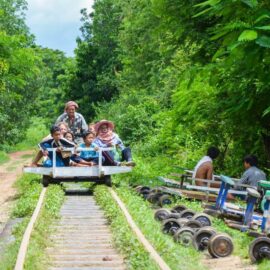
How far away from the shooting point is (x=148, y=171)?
19500 millimetres

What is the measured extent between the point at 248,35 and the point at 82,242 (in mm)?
4127

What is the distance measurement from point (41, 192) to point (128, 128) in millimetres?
18084

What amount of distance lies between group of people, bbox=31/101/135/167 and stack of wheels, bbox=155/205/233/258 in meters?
4.79

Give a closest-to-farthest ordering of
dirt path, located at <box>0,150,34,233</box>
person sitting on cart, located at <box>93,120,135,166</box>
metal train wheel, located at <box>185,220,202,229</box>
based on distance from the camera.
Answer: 1. metal train wheel, located at <box>185,220,202,229</box>
2. dirt path, located at <box>0,150,34,233</box>
3. person sitting on cart, located at <box>93,120,135,166</box>

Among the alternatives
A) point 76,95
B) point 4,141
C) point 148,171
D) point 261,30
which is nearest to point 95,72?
point 76,95

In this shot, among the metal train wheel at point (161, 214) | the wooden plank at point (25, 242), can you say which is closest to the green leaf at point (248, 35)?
the wooden plank at point (25, 242)

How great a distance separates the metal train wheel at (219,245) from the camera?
790cm

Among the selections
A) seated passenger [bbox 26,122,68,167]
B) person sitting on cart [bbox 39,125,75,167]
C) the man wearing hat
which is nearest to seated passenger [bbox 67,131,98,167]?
Answer: seated passenger [bbox 26,122,68,167]

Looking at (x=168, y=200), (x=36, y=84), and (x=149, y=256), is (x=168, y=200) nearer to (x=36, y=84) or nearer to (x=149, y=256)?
(x=149, y=256)

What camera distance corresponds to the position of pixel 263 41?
19.7ft

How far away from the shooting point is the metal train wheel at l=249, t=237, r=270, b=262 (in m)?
7.43

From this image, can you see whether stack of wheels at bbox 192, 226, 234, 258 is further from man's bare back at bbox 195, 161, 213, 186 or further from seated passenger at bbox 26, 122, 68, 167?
seated passenger at bbox 26, 122, 68, 167

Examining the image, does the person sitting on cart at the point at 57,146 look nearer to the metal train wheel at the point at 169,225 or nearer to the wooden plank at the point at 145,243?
the wooden plank at the point at 145,243

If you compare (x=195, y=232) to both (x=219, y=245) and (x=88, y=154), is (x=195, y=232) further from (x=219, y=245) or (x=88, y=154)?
(x=88, y=154)
